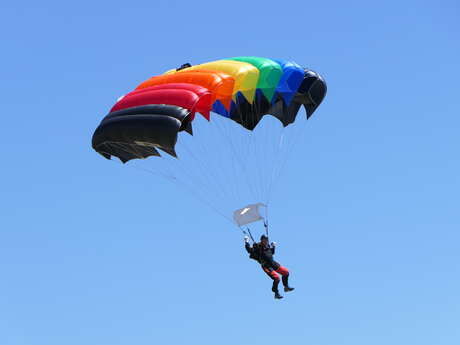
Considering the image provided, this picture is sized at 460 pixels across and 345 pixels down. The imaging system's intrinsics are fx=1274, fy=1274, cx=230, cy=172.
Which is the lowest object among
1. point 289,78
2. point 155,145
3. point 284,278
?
point 284,278

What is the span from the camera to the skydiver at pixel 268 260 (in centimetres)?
3262

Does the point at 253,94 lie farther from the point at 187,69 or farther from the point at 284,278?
the point at 284,278

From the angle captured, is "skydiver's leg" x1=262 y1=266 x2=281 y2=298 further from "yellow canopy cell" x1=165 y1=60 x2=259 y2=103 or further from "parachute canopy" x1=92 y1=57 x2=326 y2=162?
"yellow canopy cell" x1=165 y1=60 x2=259 y2=103

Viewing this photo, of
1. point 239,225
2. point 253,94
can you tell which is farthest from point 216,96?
point 239,225

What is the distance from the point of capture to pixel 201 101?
1270 inches

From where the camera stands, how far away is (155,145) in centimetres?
3216

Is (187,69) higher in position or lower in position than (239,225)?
higher

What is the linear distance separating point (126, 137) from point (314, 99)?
5.73 metres

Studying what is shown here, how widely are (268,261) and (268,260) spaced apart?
0.04 metres

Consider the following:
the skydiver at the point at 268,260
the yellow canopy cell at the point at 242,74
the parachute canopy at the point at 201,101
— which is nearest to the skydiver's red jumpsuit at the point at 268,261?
the skydiver at the point at 268,260

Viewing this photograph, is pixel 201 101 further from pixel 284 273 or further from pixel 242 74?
pixel 284 273

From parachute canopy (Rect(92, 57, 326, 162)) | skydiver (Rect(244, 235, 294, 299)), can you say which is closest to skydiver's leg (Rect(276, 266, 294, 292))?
skydiver (Rect(244, 235, 294, 299))

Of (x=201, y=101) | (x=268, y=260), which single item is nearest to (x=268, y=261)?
(x=268, y=260)

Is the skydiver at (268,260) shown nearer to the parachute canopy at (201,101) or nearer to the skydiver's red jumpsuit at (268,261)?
the skydiver's red jumpsuit at (268,261)
